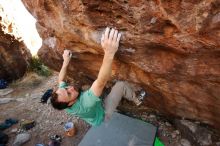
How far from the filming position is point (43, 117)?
743 cm

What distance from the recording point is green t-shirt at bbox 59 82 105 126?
3.83 m

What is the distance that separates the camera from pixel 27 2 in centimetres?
455

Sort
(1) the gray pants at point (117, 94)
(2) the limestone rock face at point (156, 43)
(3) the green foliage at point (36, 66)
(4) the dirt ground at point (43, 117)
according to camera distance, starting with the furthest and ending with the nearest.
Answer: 1. (3) the green foliage at point (36, 66)
2. (4) the dirt ground at point (43, 117)
3. (1) the gray pants at point (117, 94)
4. (2) the limestone rock face at point (156, 43)

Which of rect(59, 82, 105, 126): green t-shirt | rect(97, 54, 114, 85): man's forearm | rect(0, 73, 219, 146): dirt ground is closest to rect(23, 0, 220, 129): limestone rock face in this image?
rect(97, 54, 114, 85): man's forearm

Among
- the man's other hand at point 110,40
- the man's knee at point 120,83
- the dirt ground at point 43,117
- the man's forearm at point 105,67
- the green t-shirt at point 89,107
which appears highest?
the man's other hand at point 110,40

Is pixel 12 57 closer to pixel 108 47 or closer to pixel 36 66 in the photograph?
pixel 36 66

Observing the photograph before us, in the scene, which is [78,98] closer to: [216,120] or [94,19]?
[94,19]

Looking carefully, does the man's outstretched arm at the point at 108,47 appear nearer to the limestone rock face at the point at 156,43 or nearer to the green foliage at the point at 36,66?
the limestone rock face at the point at 156,43

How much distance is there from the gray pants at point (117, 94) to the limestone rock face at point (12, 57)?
6685mm

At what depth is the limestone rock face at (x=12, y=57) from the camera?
998 centimetres

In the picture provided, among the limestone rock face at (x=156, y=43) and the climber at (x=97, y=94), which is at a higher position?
the limestone rock face at (x=156, y=43)

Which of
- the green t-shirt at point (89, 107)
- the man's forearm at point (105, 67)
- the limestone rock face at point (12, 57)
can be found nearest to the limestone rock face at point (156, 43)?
the man's forearm at point (105, 67)

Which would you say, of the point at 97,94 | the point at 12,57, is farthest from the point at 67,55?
the point at 12,57

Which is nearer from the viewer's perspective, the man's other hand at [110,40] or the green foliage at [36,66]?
the man's other hand at [110,40]
